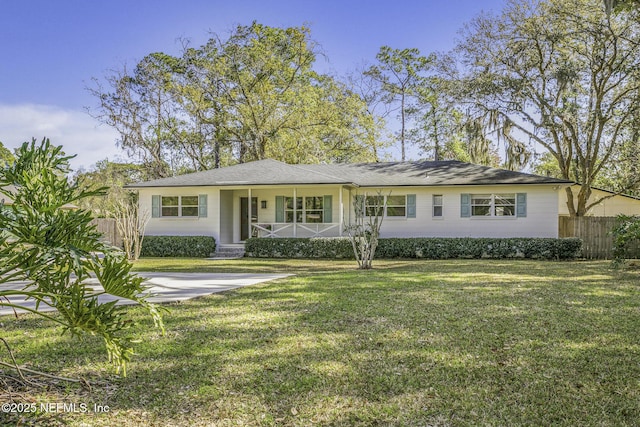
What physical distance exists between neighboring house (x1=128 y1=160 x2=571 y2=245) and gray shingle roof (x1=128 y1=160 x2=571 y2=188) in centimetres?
4

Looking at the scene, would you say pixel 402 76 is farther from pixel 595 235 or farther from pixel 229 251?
pixel 229 251

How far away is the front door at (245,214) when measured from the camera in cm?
2061

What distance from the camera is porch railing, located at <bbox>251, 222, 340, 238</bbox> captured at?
1862 centimetres

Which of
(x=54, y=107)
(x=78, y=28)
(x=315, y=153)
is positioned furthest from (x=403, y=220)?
(x=54, y=107)

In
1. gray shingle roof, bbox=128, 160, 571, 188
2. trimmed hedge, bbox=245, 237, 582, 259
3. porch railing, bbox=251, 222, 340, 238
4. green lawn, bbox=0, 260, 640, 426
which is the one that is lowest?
green lawn, bbox=0, 260, 640, 426

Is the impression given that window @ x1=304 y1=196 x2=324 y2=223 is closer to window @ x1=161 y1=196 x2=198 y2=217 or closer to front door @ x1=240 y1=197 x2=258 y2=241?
front door @ x1=240 y1=197 x2=258 y2=241

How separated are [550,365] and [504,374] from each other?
507 millimetres

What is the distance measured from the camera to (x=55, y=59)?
17.6 metres

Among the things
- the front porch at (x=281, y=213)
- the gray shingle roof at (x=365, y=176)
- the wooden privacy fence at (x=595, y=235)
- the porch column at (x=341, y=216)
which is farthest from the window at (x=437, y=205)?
the wooden privacy fence at (x=595, y=235)

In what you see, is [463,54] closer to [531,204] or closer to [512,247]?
[531,204]

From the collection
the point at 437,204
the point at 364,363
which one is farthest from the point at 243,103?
the point at 364,363

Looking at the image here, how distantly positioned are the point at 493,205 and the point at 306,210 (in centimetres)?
773

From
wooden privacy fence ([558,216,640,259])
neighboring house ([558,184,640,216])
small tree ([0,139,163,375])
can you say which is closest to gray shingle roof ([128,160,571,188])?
wooden privacy fence ([558,216,640,259])

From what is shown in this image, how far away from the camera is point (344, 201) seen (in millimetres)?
19812
